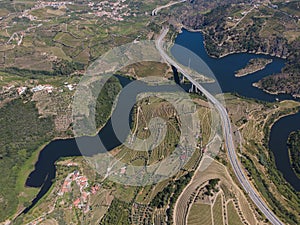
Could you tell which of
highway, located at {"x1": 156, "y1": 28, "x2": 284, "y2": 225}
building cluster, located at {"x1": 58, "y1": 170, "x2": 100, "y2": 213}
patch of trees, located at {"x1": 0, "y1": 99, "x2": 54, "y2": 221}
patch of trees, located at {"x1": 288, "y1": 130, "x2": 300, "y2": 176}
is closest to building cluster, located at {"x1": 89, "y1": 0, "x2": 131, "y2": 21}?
highway, located at {"x1": 156, "y1": 28, "x2": 284, "y2": 225}

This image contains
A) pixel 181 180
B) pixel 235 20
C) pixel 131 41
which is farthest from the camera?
pixel 235 20

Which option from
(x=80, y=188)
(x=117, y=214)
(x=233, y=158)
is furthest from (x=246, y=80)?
(x=117, y=214)

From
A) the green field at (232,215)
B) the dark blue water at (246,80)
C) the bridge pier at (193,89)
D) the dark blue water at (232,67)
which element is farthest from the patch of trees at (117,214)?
the dark blue water at (232,67)

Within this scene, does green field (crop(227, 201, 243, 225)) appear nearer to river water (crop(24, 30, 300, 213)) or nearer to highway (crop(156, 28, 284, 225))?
highway (crop(156, 28, 284, 225))

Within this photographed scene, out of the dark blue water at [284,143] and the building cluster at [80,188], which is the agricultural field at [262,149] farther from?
the building cluster at [80,188]

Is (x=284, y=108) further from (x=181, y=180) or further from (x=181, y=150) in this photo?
(x=181, y=180)

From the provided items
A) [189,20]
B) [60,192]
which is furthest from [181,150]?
[189,20]

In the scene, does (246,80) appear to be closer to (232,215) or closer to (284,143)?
(284,143)
